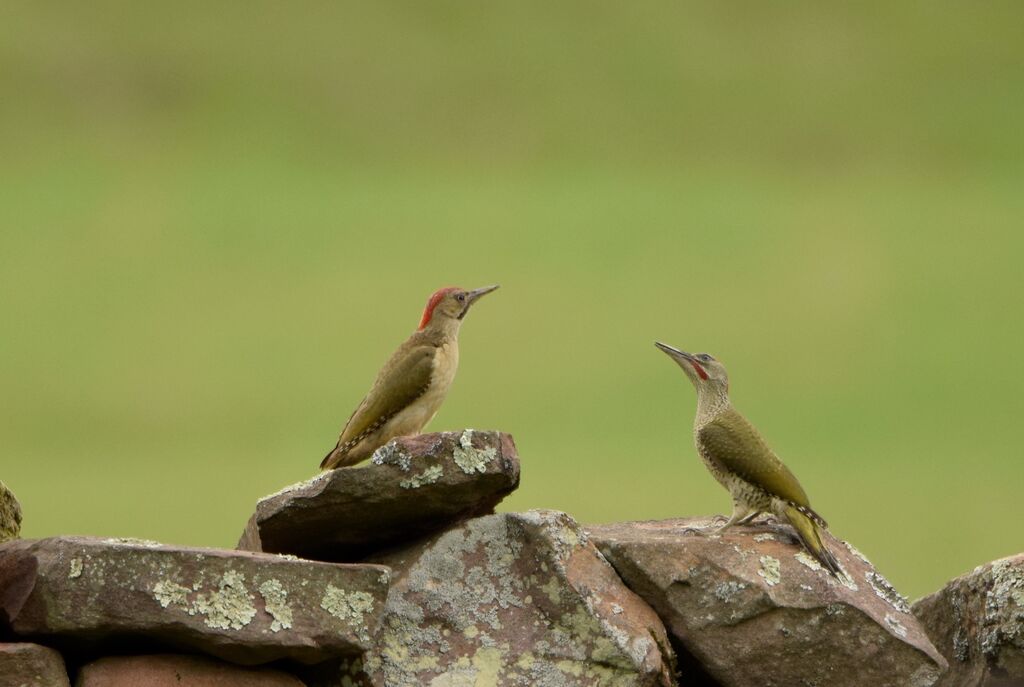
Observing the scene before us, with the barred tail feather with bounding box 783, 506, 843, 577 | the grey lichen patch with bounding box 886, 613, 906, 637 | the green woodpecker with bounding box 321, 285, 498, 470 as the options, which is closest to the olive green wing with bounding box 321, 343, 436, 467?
the green woodpecker with bounding box 321, 285, 498, 470

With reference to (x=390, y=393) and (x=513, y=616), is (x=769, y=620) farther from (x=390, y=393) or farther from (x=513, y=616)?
(x=390, y=393)

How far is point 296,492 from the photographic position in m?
6.40

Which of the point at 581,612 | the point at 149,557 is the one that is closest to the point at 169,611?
the point at 149,557

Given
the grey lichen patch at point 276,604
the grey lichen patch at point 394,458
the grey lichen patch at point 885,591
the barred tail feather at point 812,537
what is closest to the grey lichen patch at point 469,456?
the grey lichen patch at point 394,458

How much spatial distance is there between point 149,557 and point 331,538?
130 centimetres

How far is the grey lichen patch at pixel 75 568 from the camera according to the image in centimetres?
552

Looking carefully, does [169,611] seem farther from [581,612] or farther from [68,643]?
[581,612]

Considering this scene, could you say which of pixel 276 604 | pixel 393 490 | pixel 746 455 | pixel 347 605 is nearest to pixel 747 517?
pixel 746 455

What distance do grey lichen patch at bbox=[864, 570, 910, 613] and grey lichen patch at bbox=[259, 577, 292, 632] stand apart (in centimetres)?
284

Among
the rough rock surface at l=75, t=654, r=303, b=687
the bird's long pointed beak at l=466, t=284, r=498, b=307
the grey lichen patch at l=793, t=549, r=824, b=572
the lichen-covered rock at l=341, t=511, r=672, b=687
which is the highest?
the bird's long pointed beak at l=466, t=284, r=498, b=307

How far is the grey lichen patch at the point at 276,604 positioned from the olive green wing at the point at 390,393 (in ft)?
7.78

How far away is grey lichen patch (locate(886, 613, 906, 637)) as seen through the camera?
660 centimetres

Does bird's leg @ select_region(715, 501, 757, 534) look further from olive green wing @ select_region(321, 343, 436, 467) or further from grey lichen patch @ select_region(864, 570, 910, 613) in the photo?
olive green wing @ select_region(321, 343, 436, 467)

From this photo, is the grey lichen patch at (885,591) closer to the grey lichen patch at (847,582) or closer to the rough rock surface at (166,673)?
the grey lichen patch at (847,582)
